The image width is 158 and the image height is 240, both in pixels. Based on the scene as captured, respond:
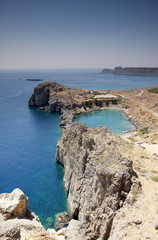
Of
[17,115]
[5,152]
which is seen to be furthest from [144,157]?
[17,115]

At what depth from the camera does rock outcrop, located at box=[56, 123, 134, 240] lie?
22.0 m

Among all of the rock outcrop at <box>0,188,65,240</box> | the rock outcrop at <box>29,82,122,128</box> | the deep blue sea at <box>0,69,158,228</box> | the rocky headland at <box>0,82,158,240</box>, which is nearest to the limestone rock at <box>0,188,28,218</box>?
the rock outcrop at <box>0,188,65,240</box>

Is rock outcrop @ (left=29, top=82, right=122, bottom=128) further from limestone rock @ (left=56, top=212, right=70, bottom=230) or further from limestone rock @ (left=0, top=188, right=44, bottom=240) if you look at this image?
limestone rock @ (left=0, top=188, right=44, bottom=240)

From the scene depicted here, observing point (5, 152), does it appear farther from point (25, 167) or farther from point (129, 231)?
point (129, 231)

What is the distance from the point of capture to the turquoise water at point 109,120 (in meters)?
77.1

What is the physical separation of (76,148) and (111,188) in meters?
17.2

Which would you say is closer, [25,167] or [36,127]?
[25,167]

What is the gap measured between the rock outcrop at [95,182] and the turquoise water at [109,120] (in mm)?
36068

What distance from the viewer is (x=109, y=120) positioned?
8919cm

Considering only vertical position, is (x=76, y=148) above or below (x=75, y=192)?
above

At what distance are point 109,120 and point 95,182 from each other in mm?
65450

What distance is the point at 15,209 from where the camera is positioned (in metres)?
20.1

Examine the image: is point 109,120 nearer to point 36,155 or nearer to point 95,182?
point 36,155

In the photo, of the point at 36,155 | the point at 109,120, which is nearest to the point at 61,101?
the point at 109,120
